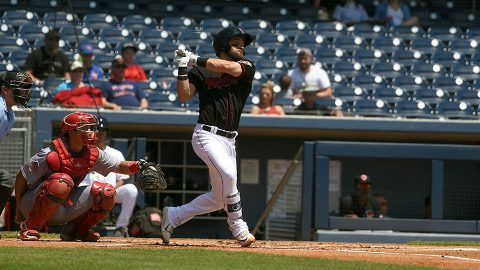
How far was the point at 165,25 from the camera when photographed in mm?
16078

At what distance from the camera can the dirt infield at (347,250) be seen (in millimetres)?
7363

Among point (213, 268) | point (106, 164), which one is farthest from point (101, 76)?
A: point (213, 268)

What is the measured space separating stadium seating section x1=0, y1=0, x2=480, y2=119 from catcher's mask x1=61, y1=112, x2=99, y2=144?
5.49 metres

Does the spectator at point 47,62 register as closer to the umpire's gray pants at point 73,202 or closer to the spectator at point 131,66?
the spectator at point 131,66

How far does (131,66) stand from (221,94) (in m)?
6.37

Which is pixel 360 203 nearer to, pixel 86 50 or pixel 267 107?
pixel 267 107

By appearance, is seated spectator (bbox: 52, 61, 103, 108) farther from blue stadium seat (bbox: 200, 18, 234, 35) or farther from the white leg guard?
blue stadium seat (bbox: 200, 18, 234, 35)

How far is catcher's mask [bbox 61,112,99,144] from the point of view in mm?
8102

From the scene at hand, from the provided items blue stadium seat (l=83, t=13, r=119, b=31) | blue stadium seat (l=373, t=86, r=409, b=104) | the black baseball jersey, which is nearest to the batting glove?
the black baseball jersey


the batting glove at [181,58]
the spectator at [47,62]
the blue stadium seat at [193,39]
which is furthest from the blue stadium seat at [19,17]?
the batting glove at [181,58]

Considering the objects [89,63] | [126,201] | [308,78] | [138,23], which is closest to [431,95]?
[308,78]

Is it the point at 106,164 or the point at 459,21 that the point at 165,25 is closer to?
the point at 459,21

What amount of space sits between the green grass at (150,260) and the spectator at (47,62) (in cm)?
656

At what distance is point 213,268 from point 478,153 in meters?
6.54
